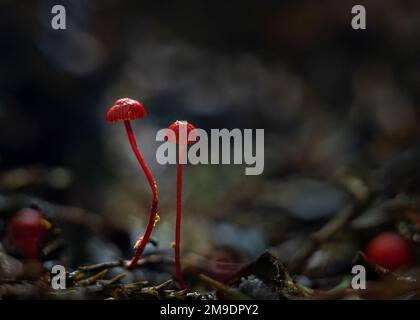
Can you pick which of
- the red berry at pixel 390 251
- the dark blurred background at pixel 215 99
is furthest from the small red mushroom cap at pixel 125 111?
the red berry at pixel 390 251

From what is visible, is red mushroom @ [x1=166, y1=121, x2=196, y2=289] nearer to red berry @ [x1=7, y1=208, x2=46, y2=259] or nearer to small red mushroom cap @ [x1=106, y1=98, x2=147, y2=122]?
small red mushroom cap @ [x1=106, y1=98, x2=147, y2=122]

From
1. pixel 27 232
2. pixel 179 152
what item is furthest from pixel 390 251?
pixel 27 232

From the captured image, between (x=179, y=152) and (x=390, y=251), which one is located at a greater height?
(x=179, y=152)

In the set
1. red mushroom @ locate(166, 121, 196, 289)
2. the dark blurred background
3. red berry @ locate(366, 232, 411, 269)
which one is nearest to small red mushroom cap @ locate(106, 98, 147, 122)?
red mushroom @ locate(166, 121, 196, 289)

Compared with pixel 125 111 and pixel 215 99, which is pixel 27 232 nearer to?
pixel 125 111

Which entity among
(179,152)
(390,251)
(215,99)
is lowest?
(390,251)
